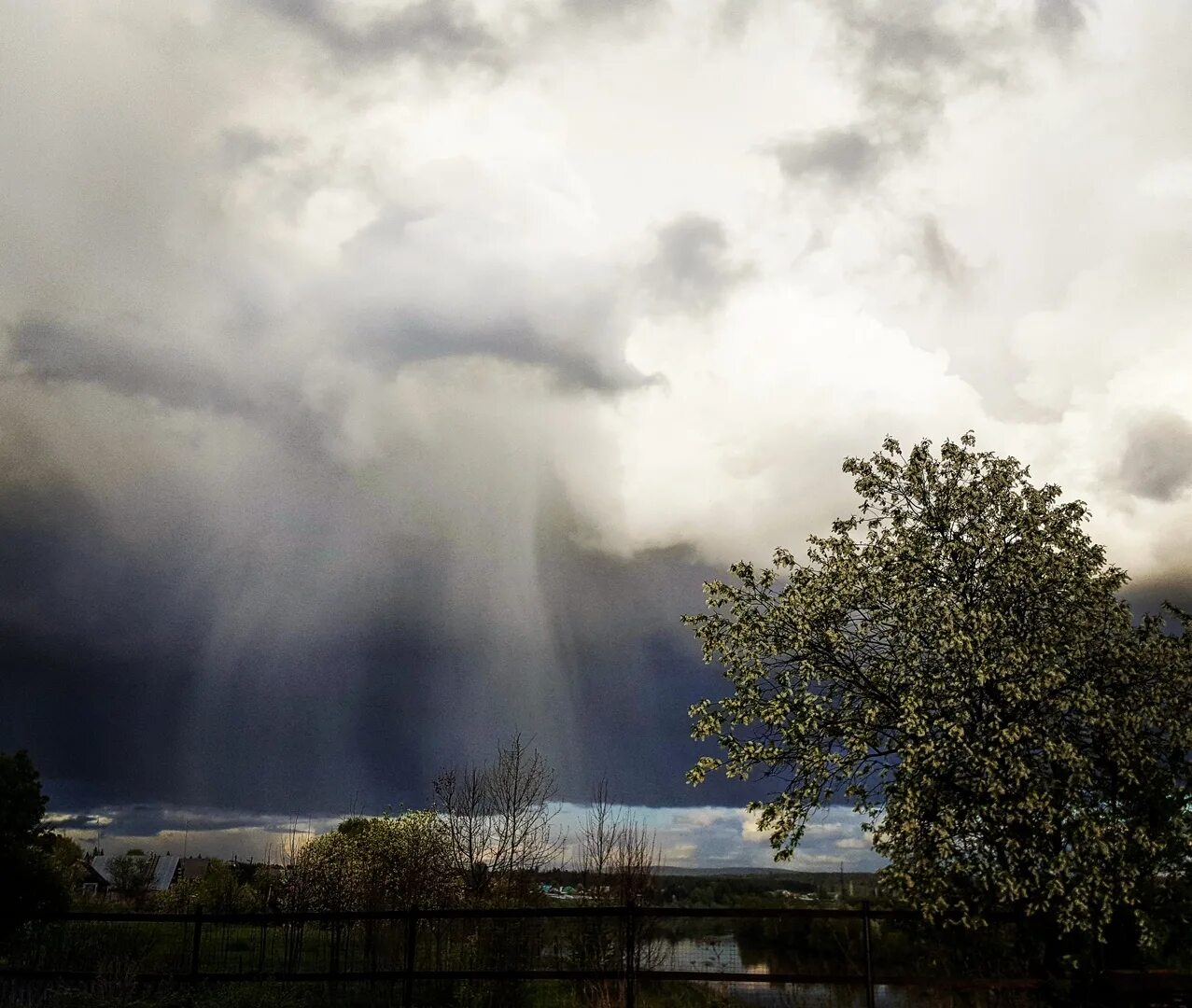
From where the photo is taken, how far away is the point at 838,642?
17641 millimetres

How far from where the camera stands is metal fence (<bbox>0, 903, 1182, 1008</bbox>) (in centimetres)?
1483

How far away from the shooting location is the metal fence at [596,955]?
14828 mm

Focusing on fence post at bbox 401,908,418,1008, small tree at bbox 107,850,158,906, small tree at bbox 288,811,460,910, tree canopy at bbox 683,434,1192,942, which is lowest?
small tree at bbox 107,850,158,906

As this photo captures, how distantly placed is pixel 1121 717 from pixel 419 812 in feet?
126

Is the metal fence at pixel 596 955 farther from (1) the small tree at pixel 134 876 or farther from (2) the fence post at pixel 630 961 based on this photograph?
(1) the small tree at pixel 134 876

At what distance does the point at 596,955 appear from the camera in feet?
62.1

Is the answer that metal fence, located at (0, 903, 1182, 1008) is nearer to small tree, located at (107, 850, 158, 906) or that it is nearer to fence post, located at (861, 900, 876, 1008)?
fence post, located at (861, 900, 876, 1008)

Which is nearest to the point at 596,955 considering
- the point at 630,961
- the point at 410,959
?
the point at 630,961

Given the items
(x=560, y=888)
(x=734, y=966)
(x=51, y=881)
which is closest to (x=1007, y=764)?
(x=734, y=966)

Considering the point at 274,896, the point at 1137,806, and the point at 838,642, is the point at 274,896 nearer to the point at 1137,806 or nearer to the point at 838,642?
the point at 838,642

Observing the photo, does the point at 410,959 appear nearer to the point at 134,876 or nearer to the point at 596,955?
the point at 596,955

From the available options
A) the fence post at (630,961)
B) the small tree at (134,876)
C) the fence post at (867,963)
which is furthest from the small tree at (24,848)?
the small tree at (134,876)

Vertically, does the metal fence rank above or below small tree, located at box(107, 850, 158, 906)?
above

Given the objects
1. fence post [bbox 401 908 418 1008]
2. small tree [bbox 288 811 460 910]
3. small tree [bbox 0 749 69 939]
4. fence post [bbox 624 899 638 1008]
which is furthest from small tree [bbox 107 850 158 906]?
fence post [bbox 624 899 638 1008]
